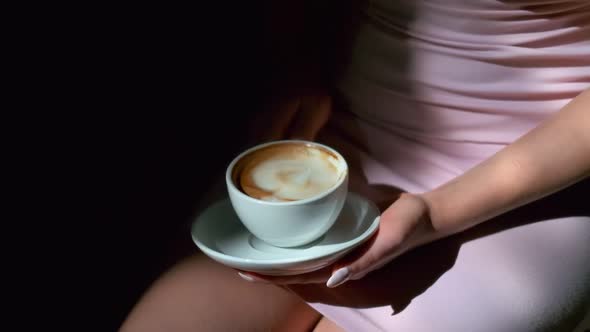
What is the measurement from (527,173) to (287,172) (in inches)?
8.5

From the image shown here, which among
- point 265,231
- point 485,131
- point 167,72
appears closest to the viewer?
point 265,231

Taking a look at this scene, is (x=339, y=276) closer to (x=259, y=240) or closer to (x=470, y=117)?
(x=259, y=240)

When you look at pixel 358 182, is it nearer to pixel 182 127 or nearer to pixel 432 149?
pixel 432 149

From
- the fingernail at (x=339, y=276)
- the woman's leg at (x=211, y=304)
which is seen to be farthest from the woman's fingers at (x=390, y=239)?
the woman's leg at (x=211, y=304)

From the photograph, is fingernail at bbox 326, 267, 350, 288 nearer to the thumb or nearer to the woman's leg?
the thumb

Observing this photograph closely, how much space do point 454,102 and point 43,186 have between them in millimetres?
467

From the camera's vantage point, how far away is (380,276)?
0.53m

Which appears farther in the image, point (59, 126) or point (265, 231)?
point (59, 126)

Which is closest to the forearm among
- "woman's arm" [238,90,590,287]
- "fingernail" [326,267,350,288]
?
"woman's arm" [238,90,590,287]

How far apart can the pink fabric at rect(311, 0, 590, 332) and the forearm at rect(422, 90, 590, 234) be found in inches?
1.2

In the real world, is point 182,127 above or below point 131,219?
above

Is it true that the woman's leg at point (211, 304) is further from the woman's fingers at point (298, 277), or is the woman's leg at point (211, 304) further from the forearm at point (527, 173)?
the forearm at point (527, 173)

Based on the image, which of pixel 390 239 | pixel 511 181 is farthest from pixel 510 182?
pixel 390 239

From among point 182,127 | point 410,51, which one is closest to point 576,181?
point 410,51
